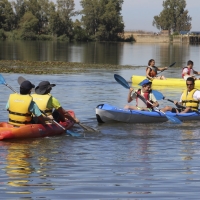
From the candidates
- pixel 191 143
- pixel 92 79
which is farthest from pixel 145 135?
pixel 92 79

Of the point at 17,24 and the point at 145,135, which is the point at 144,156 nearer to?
the point at 145,135

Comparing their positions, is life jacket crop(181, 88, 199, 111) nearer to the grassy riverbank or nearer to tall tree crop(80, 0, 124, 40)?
the grassy riverbank

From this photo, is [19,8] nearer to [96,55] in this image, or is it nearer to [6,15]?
[6,15]

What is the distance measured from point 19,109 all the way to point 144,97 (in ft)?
12.4

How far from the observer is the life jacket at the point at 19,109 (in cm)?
1066

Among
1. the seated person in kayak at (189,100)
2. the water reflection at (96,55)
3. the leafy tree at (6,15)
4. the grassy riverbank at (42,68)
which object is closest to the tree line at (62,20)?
the leafy tree at (6,15)

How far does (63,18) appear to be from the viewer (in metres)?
115

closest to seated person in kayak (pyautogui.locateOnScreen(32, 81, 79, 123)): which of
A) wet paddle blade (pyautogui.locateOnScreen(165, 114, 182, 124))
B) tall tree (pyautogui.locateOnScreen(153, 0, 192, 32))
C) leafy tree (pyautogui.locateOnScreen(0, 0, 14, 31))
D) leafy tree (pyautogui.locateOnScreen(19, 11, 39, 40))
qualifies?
wet paddle blade (pyautogui.locateOnScreen(165, 114, 182, 124))

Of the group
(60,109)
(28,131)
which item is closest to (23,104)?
(28,131)

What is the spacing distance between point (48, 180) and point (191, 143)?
4159 mm

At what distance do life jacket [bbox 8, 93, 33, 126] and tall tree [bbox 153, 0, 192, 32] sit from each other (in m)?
151

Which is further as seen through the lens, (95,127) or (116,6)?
(116,6)

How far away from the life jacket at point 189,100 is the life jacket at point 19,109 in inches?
179

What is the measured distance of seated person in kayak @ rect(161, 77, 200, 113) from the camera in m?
13.9
